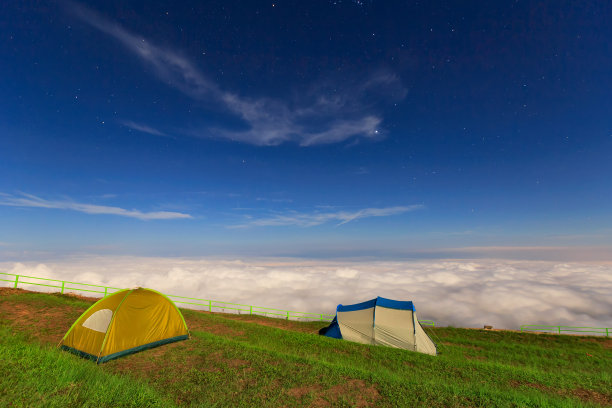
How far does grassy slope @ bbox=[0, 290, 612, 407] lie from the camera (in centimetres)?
677

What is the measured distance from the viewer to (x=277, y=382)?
878cm

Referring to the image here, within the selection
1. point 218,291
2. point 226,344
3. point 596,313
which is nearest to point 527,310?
point 596,313

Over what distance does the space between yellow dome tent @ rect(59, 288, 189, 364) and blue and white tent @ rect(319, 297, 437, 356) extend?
1218cm

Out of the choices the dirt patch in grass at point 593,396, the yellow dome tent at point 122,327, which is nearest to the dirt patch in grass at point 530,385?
the dirt patch in grass at point 593,396

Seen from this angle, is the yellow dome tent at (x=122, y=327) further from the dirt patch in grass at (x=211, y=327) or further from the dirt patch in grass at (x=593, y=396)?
the dirt patch in grass at (x=593, y=396)

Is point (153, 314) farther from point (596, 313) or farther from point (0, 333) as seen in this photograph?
point (596, 313)

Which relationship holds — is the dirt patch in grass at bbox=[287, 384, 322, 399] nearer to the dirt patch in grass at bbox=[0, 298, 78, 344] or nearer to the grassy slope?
the grassy slope

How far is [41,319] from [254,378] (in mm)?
14491

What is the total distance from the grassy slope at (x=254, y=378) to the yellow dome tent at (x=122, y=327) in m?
0.55

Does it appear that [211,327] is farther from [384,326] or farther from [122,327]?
[384,326]

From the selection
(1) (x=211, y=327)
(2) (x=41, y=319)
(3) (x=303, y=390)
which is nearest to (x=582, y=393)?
(3) (x=303, y=390)

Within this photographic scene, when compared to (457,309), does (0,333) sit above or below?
above

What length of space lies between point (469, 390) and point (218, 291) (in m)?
207

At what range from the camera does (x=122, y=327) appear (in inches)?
441
